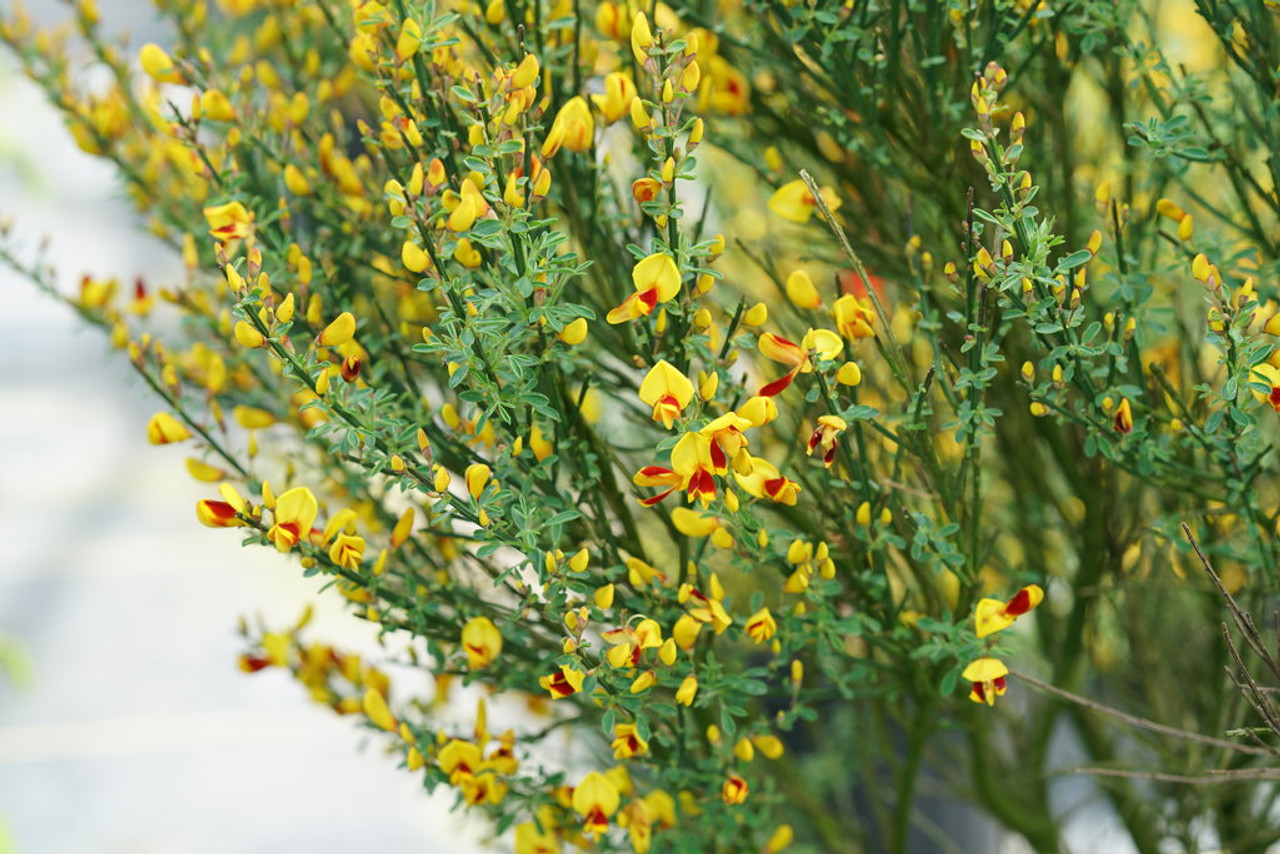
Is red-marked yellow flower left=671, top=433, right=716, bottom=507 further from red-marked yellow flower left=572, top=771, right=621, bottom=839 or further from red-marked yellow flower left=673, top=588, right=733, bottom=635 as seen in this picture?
red-marked yellow flower left=572, top=771, right=621, bottom=839

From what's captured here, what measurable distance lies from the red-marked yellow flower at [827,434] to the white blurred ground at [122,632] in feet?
4.87

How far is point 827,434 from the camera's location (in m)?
0.55

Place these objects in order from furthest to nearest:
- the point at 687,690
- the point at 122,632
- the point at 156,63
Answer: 1. the point at 122,632
2. the point at 156,63
3. the point at 687,690

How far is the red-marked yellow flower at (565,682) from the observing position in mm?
591

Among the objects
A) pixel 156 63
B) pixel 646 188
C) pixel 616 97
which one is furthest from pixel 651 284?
pixel 156 63

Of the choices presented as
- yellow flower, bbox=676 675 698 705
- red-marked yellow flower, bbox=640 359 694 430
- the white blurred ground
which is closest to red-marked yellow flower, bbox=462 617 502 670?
yellow flower, bbox=676 675 698 705

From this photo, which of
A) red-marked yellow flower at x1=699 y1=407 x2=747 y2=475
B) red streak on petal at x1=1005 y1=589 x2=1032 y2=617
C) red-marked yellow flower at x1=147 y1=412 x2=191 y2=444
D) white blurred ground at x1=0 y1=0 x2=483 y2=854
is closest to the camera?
red-marked yellow flower at x1=699 y1=407 x2=747 y2=475

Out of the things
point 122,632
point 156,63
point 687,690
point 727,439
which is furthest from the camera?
point 122,632

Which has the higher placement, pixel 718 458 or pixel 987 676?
pixel 718 458

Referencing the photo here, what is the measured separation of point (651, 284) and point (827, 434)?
0.11 m

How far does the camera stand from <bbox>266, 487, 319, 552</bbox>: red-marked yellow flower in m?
0.58

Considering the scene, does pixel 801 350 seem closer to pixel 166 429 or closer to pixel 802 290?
pixel 802 290

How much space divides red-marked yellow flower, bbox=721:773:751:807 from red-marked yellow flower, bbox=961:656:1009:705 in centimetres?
15

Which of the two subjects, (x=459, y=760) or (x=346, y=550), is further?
(x=459, y=760)
